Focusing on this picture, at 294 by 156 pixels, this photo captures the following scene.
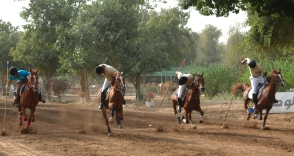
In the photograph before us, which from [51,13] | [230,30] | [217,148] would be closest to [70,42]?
[51,13]

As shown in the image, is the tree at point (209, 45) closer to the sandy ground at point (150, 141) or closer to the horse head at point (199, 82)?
the sandy ground at point (150, 141)

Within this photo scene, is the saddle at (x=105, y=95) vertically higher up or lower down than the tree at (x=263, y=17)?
lower down

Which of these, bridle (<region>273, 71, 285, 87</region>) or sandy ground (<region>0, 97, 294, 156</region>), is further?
bridle (<region>273, 71, 285, 87</region>)

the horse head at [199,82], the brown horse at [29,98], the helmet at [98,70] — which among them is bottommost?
the brown horse at [29,98]

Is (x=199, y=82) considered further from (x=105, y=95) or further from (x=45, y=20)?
(x=45, y=20)

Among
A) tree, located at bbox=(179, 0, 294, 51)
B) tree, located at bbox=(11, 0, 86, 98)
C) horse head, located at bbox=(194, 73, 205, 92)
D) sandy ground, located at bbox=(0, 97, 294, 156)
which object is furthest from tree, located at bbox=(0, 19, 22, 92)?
horse head, located at bbox=(194, 73, 205, 92)

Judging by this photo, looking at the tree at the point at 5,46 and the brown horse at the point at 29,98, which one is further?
the tree at the point at 5,46

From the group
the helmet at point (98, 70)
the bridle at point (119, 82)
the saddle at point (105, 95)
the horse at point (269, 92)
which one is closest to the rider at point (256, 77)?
the horse at point (269, 92)

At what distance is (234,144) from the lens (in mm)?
14258

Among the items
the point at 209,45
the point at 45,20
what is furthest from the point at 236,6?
the point at 209,45

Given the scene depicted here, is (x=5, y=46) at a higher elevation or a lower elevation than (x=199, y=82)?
higher

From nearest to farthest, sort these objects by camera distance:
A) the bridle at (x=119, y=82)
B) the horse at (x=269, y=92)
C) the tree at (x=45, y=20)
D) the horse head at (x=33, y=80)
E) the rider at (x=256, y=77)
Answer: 1. the bridle at (x=119, y=82)
2. the horse head at (x=33, y=80)
3. the horse at (x=269, y=92)
4. the rider at (x=256, y=77)
5. the tree at (x=45, y=20)

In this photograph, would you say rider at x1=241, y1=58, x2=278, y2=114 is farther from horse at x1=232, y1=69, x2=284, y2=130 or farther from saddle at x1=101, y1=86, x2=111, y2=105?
saddle at x1=101, y1=86, x2=111, y2=105

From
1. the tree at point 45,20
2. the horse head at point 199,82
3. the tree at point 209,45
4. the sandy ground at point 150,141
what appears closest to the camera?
the sandy ground at point 150,141
